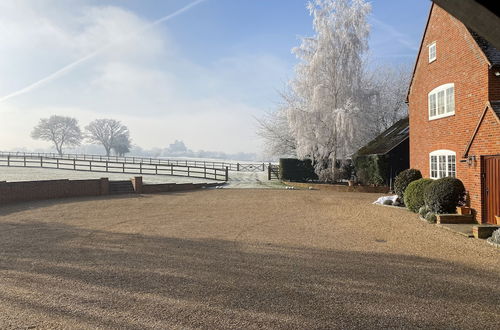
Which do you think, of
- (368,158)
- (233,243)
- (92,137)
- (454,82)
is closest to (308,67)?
(368,158)

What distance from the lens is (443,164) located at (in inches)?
543

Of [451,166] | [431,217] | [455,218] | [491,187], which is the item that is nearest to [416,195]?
[451,166]

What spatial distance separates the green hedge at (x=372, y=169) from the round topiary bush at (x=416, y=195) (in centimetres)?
768

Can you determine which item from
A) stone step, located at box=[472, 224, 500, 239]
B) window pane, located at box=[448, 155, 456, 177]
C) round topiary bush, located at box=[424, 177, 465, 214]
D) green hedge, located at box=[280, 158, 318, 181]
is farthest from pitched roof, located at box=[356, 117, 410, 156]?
stone step, located at box=[472, 224, 500, 239]

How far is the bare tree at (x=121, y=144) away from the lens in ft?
279

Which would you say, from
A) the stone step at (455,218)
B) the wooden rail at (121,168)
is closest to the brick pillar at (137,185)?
the wooden rail at (121,168)

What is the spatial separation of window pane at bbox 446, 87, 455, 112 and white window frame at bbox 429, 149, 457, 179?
5.66 ft

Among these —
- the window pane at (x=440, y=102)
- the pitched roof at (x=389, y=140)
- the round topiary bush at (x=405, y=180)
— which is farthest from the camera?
the pitched roof at (x=389, y=140)

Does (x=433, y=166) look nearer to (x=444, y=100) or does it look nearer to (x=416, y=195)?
(x=416, y=195)

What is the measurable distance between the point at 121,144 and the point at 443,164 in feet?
277

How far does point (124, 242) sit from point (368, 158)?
18225mm

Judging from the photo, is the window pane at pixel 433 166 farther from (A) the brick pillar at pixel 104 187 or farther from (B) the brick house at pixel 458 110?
(A) the brick pillar at pixel 104 187

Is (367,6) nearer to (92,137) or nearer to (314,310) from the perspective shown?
(314,310)

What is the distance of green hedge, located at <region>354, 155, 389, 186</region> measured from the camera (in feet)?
70.4
